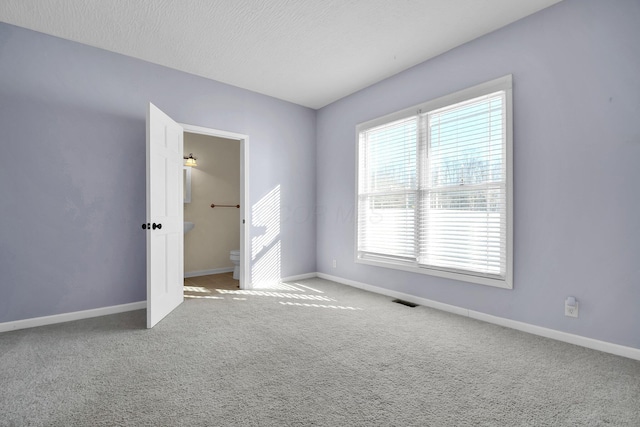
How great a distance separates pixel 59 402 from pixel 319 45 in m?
3.38

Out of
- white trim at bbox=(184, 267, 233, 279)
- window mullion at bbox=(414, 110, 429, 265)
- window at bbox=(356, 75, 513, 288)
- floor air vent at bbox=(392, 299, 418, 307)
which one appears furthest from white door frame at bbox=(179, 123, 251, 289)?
window mullion at bbox=(414, 110, 429, 265)

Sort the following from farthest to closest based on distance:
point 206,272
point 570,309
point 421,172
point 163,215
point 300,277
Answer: point 206,272, point 300,277, point 421,172, point 163,215, point 570,309

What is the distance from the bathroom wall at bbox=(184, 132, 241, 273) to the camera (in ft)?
16.8

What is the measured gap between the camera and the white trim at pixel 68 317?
2.66m

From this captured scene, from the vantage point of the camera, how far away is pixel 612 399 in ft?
5.41

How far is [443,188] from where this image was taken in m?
3.15

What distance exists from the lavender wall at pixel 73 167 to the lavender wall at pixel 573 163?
344cm

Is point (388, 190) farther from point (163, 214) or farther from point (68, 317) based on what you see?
point (68, 317)

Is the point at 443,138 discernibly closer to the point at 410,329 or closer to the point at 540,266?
the point at 540,266

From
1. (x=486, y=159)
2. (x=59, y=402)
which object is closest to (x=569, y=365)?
(x=486, y=159)

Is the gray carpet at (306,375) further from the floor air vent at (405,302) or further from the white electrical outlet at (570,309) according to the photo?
the floor air vent at (405,302)

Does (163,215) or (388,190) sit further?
(388,190)

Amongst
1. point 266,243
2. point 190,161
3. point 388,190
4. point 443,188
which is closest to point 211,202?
point 190,161

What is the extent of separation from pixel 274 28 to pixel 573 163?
2781 mm
